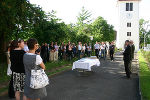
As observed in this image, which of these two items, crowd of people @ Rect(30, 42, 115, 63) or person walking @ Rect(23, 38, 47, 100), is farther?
crowd of people @ Rect(30, 42, 115, 63)

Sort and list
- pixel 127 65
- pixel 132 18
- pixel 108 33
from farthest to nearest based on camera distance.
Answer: pixel 132 18, pixel 108 33, pixel 127 65

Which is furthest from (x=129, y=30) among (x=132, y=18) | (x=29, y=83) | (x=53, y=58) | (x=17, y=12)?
(x=29, y=83)

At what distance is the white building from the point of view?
6662 cm

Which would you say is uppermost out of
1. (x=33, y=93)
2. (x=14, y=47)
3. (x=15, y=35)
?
(x=15, y=35)

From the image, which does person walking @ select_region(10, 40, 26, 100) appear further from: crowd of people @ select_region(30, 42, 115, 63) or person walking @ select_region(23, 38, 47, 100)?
crowd of people @ select_region(30, 42, 115, 63)

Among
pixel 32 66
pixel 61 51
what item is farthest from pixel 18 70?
pixel 61 51

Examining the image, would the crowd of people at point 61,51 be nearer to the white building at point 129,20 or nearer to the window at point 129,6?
the white building at point 129,20

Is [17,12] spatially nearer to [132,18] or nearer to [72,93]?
[72,93]

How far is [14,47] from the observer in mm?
5848

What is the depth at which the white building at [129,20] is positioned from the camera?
219 ft

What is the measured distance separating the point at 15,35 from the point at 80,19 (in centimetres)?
2265

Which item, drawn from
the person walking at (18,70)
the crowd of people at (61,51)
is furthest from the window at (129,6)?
the person walking at (18,70)

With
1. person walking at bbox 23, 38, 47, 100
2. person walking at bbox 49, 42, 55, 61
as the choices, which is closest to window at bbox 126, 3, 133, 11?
person walking at bbox 49, 42, 55, 61

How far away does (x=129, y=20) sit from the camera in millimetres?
67125
